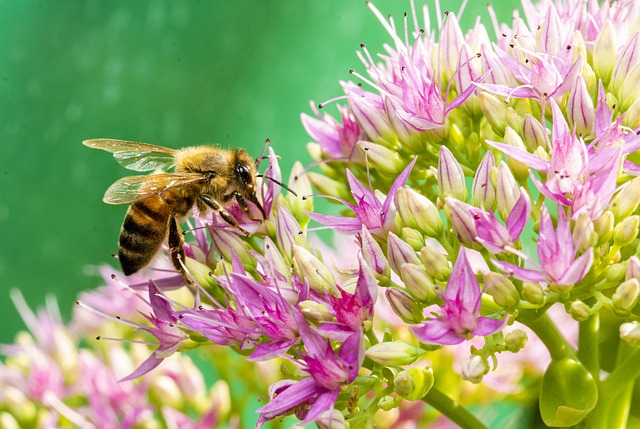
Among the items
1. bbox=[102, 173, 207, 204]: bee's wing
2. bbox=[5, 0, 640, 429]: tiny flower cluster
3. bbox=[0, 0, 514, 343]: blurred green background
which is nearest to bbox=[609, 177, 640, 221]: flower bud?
bbox=[5, 0, 640, 429]: tiny flower cluster

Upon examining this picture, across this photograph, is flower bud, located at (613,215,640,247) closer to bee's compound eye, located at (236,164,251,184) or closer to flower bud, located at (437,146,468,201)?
flower bud, located at (437,146,468,201)

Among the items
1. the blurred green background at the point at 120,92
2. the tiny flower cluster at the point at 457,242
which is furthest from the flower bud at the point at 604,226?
the blurred green background at the point at 120,92

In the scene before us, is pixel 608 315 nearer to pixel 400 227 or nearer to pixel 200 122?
pixel 400 227

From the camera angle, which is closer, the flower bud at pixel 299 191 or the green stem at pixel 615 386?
the green stem at pixel 615 386

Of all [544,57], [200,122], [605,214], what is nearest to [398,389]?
[605,214]

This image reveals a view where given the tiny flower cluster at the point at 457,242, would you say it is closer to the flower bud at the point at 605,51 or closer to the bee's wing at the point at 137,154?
the flower bud at the point at 605,51

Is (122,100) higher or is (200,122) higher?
(122,100)

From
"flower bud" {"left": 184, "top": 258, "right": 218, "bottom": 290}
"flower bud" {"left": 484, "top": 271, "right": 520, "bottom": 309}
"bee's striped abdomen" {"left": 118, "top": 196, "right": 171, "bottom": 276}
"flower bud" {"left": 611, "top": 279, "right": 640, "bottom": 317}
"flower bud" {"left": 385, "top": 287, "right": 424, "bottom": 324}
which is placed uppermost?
"bee's striped abdomen" {"left": 118, "top": 196, "right": 171, "bottom": 276}
